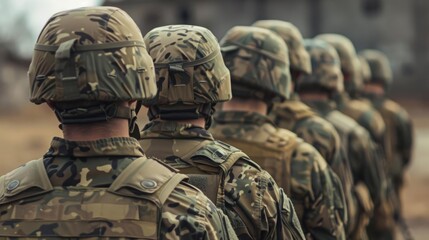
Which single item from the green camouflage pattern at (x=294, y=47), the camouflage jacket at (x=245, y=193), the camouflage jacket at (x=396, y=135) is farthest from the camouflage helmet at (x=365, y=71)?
the camouflage jacket at (x=245, y=193)

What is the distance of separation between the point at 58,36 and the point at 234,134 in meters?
2.05

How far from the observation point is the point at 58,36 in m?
2.97

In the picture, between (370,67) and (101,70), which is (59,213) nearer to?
(101,70)

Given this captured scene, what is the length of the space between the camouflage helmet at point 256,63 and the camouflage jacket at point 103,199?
2.10 m

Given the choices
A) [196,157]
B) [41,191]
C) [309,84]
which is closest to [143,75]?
[41,191]

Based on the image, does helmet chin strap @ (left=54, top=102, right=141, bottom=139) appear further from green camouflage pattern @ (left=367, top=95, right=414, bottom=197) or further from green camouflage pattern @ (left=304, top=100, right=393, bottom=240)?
green camouflage pattern @ (left=367, top=95, right=414, bottom=197)

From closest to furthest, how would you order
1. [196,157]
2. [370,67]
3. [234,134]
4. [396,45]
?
[196,157] < [234,134] < [370,67] < [396,45]

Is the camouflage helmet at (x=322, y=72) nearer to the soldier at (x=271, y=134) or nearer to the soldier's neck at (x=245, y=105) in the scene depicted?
the soldier at (x=271, y=134)

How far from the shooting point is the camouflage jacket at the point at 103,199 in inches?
111

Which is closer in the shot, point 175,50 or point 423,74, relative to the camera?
point 175,50

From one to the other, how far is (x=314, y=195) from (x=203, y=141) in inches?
50.1

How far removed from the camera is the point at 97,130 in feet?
9.69

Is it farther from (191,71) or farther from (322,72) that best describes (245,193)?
(322,72)

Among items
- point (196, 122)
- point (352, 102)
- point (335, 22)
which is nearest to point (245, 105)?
point (196, 122)
